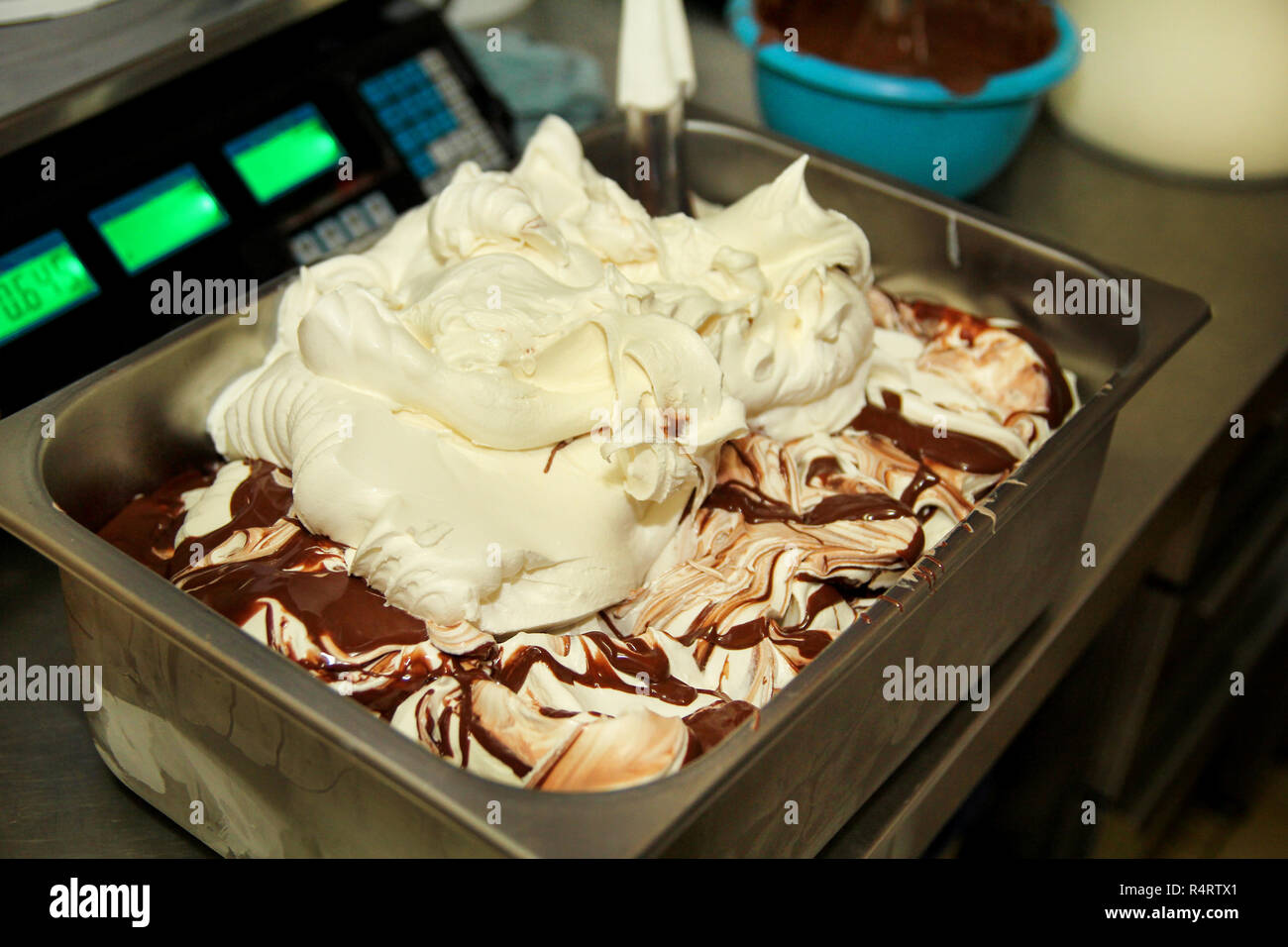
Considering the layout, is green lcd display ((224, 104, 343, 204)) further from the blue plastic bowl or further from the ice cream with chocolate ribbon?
the blue plastic bowl

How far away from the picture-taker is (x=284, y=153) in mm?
1368

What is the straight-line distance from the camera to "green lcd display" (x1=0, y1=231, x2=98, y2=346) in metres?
1.14

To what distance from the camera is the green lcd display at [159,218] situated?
48.1 inches

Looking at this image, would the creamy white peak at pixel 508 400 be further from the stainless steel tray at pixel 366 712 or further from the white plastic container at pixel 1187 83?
the white plastic container at pixel 1187 83

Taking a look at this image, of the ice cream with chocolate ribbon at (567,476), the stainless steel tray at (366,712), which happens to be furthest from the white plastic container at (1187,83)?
the ice cream with chocolate ribbon at (567,476)

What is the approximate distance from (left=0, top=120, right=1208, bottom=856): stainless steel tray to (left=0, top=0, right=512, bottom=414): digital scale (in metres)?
0.08

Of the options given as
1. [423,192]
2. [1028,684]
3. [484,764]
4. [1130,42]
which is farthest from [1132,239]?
[484,764]

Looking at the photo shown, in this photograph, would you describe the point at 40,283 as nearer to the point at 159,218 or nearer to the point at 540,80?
the point at 159,218

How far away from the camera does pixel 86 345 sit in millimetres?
1188

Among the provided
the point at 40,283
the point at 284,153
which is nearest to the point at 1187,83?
the point at 284,153

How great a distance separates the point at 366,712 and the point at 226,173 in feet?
2.61

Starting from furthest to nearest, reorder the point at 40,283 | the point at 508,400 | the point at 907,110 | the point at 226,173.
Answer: the point at 907,110 < the point at 226,173 < the point at 40,283 < the point at 508,400

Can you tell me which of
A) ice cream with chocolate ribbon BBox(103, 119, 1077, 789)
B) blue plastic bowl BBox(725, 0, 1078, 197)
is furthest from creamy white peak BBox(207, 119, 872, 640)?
blue plastic bowl BBox(725, 0, 1078, 197)
